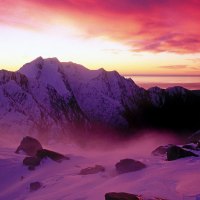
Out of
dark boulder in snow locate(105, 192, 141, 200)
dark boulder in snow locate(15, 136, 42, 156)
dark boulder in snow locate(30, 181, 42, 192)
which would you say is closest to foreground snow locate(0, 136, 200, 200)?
dark boulder in snow locate(30, 181, 42, 192)

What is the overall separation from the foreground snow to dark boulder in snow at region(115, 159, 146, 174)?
0.61 m

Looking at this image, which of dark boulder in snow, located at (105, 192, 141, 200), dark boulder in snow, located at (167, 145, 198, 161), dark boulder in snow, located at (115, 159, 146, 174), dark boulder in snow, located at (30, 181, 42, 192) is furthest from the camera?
dark boulder in snow, located at (30, 181, 42, 192)

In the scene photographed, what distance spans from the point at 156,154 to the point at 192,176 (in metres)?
23.8

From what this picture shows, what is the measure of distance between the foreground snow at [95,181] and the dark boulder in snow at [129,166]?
61 cm

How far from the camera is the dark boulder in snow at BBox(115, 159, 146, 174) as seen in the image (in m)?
32.2

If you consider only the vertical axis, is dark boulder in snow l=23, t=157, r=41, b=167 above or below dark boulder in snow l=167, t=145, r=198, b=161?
below

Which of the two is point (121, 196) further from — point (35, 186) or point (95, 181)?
point (35, 186)

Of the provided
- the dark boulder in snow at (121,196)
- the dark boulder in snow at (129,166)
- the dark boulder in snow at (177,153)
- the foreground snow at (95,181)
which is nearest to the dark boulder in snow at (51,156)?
the foreground snow at (95,181)

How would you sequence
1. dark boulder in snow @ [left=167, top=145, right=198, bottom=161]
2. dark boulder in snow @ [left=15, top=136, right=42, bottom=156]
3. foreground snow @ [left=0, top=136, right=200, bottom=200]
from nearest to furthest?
foreground snow @ [left=0, top=136, right=200, bottom=200]
dark boulder in snow @ [left=167, top=145, right=198, bottom=161]
dark boulder in snow @ [left=15, top=136, right=42, bottom=156]

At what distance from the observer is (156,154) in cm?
4788

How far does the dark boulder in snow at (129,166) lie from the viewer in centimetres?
3219

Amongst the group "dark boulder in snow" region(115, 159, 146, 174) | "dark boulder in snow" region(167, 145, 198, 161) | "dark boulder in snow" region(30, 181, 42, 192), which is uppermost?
"dark boulder in snow" region(167, 145, 198, 161)

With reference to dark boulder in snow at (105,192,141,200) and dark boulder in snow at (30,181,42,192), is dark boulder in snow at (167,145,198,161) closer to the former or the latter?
dark boulder in snow at (30,181,42,192)

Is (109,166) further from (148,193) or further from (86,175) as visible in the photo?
(148,193)
